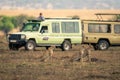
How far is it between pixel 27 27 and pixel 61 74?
1323 cm

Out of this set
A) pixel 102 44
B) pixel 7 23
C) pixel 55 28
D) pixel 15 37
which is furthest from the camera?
pixel 7 23

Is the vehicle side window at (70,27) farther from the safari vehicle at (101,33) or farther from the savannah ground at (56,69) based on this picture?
the savannah ground at (56,69)

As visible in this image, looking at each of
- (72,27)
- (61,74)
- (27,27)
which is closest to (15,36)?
(27,27)

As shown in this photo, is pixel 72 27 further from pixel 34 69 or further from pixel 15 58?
pixel 34 69

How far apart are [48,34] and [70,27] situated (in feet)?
4.97

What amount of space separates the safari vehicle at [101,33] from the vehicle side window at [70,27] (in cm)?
42

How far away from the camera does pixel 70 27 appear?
31.6 meters

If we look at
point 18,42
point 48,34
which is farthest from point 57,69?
point 48,34

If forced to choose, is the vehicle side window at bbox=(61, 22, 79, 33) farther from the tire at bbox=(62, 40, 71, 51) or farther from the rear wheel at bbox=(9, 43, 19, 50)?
the rear wheel at bbox=(9, 43, 19, 50)

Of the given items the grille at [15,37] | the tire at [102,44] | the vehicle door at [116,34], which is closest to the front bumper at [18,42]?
the grille at [15,37]

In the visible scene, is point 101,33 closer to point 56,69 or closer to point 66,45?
point 66,45

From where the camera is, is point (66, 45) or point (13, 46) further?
point (66, 45)

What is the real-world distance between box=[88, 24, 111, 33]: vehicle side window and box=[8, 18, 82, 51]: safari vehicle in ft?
2.03

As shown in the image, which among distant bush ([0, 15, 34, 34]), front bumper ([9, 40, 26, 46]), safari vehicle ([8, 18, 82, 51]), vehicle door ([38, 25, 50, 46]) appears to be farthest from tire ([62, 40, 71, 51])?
distant bush ([0, 15, 34, 34])
